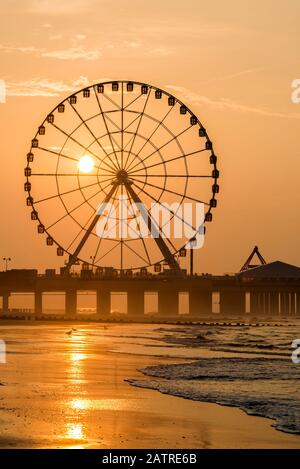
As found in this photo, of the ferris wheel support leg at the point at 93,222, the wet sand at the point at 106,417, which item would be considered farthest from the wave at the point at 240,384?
the ferris wheel support leg at the point at 93,222

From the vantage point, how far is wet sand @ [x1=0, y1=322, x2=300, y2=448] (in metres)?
18.2

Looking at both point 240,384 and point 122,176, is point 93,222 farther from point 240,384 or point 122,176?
point 240,384

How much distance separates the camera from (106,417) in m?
20.9

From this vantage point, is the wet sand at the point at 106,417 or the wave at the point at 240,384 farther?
the wave at the point at 240,384

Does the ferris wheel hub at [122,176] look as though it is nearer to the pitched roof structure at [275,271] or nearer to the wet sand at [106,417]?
the pitched roof structure at [275,271]

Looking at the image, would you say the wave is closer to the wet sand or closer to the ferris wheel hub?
the wet sand

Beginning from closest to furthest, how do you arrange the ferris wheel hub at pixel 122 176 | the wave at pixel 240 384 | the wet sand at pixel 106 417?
the wet sand at pixel 106 417
the wave at pixel 240 384
the ferris wheel hub at pixel 122 176

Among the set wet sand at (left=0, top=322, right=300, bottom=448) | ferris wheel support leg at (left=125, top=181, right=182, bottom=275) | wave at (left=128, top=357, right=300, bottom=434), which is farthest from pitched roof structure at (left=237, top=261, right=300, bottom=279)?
wet sand at (left=0, top=322, right=300, bottom=448)

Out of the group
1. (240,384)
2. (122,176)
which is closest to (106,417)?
(240,384)

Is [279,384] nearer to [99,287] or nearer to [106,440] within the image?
[106,440]

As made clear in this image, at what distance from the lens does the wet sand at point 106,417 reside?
59.8 feet

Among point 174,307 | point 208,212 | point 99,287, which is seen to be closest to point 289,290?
point 174,307

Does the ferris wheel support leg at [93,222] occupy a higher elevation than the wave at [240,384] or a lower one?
higher

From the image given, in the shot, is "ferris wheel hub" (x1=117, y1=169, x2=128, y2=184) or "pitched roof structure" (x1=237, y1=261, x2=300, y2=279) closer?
"ferris wheel hub" (x1=117, y1=169, x2=128, y2=184)
